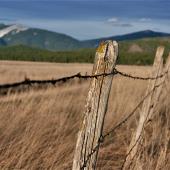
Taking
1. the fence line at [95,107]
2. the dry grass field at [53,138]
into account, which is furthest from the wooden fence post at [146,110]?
the fence line at [95,107]

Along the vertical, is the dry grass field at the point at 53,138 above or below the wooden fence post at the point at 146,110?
below

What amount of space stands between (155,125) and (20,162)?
2.04 m

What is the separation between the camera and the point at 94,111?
3.60 metres

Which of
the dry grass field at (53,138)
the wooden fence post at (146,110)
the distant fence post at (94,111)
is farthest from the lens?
the dry grass field at (53,138)

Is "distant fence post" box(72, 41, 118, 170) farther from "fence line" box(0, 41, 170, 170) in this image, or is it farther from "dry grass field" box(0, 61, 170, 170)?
"dry grass field" box(0, 61, 170, 170)

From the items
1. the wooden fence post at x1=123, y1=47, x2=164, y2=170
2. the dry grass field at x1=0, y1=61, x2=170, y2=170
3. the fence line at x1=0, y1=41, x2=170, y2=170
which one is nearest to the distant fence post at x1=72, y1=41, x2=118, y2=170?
the fence line at x1=0, y1=41, x2=170, y2=170

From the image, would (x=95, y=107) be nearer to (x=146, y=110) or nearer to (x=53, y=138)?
(x=146, y=110)

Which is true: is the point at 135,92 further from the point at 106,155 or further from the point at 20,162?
the point at 20,162

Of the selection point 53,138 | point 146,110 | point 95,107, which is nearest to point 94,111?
point 95,107

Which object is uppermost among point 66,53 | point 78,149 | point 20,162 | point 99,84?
point 99,84

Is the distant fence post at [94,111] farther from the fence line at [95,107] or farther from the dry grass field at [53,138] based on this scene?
the dry grass field at [53,138]

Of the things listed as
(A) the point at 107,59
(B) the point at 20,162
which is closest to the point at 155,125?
(B) the point at 20,162

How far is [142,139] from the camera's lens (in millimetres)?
6102

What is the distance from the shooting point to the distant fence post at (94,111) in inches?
140
